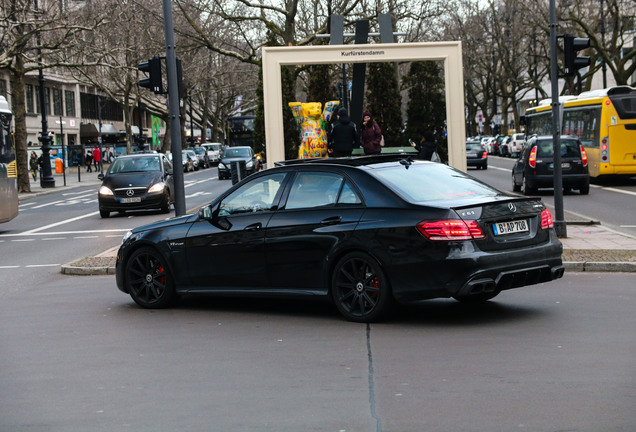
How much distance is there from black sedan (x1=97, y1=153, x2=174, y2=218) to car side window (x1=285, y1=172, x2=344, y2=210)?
1634 cm

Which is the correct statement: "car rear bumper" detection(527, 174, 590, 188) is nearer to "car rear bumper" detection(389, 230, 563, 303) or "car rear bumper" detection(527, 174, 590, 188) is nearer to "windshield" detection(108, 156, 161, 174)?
"windshield" detection(108, 156, 161, 174)

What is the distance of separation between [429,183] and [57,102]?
77.3 m

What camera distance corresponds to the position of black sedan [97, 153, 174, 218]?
25031 millimetres

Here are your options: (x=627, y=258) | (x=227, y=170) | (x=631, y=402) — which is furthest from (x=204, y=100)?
(x=631, y=402)

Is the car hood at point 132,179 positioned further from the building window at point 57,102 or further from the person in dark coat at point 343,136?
the building window at point 57,102

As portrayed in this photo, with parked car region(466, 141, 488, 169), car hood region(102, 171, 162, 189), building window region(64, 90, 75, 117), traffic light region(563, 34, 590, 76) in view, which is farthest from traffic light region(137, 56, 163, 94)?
building window region(64, 90, 75, 117)

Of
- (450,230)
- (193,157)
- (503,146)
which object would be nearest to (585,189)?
(450,230)

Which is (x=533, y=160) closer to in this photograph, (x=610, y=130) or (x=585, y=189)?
(x=585, y=189)

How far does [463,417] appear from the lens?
5434 mm

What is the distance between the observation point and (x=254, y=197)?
945cm

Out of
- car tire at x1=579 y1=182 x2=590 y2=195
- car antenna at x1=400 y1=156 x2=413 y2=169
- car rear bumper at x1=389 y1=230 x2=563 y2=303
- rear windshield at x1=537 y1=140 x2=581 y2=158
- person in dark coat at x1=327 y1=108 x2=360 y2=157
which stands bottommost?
car tire at x1=579 y1=182 x2=590 y2=195

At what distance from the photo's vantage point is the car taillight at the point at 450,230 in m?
8.05

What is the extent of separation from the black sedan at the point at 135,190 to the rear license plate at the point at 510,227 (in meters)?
17.5

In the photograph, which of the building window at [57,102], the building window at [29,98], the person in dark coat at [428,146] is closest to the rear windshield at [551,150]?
the person in dark coat at [428,146]
